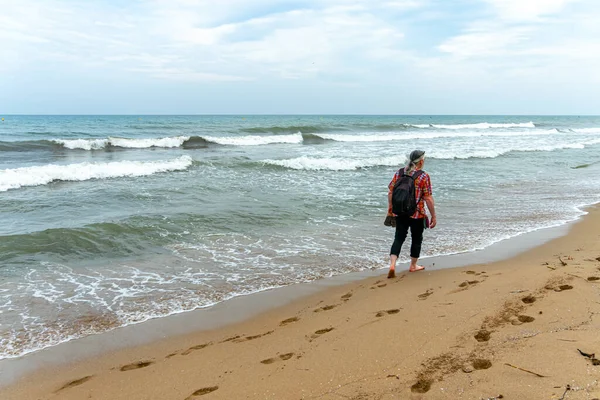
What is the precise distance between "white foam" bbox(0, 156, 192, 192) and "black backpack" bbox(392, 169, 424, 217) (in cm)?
1237

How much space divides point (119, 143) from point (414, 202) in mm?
25809

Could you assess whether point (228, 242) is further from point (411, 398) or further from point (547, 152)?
point (547, 152)

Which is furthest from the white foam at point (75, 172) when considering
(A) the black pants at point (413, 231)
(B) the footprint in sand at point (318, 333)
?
(B) the footprint in sand at point (318, 333)

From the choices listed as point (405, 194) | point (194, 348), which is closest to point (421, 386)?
point (194, 348)

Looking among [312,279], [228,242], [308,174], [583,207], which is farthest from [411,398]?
[308,174]

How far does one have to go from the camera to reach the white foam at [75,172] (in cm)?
1362

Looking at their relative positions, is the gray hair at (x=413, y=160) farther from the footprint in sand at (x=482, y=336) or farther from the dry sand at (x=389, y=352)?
the footprint in sand at (x=482, y=336)

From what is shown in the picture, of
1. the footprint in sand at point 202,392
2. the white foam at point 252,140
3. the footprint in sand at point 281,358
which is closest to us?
the footprint in sand at point 202,392

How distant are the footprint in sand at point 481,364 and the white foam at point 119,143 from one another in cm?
2731

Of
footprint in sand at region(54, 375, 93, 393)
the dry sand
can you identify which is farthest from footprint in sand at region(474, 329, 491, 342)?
footprint in sand at region(54, 375, 93, 393)

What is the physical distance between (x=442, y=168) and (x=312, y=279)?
46.8 ft

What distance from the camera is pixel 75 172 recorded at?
1511 cm

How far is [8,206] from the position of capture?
34.3 feet

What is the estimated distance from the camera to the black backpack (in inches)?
211
